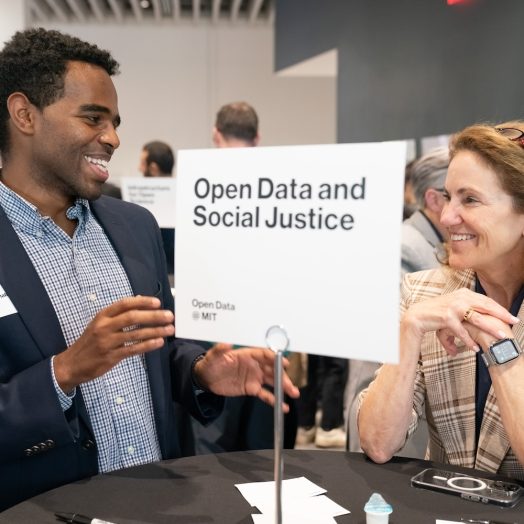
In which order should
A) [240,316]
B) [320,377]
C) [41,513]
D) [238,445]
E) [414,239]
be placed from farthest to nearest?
[320,377] < [414,239] < [238,445] < [41,513] < [240,316]

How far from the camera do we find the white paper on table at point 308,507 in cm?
135

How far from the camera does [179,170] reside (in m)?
1.28

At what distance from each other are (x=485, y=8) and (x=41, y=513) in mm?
3892

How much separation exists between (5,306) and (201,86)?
11.1 metres

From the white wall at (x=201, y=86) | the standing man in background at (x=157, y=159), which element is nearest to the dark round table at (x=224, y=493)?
the standing man in background at (x=157, y=159)

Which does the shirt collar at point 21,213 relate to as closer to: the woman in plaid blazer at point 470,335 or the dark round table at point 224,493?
the dark round table at point 224,493

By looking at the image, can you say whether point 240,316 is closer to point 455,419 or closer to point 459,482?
point 459,482

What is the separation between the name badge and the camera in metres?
1.57

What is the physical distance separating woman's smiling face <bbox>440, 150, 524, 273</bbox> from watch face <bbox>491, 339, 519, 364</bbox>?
13.8 inches

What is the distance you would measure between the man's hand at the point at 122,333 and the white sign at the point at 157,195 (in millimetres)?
3232

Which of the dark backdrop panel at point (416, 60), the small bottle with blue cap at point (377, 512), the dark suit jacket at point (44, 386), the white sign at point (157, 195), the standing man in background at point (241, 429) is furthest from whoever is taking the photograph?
the white sign at point (157, 195)

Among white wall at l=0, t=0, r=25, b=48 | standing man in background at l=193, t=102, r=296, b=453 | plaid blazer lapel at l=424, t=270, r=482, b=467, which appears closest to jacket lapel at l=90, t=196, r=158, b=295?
plaid blazer lapel at l=424, t=270, r=482, b=467

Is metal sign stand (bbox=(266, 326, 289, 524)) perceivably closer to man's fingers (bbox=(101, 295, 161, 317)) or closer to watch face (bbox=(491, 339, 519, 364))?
man's fingers (bbox=(101, 295, 161, 317))

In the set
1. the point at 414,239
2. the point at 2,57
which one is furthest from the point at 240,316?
the point at 414,239
